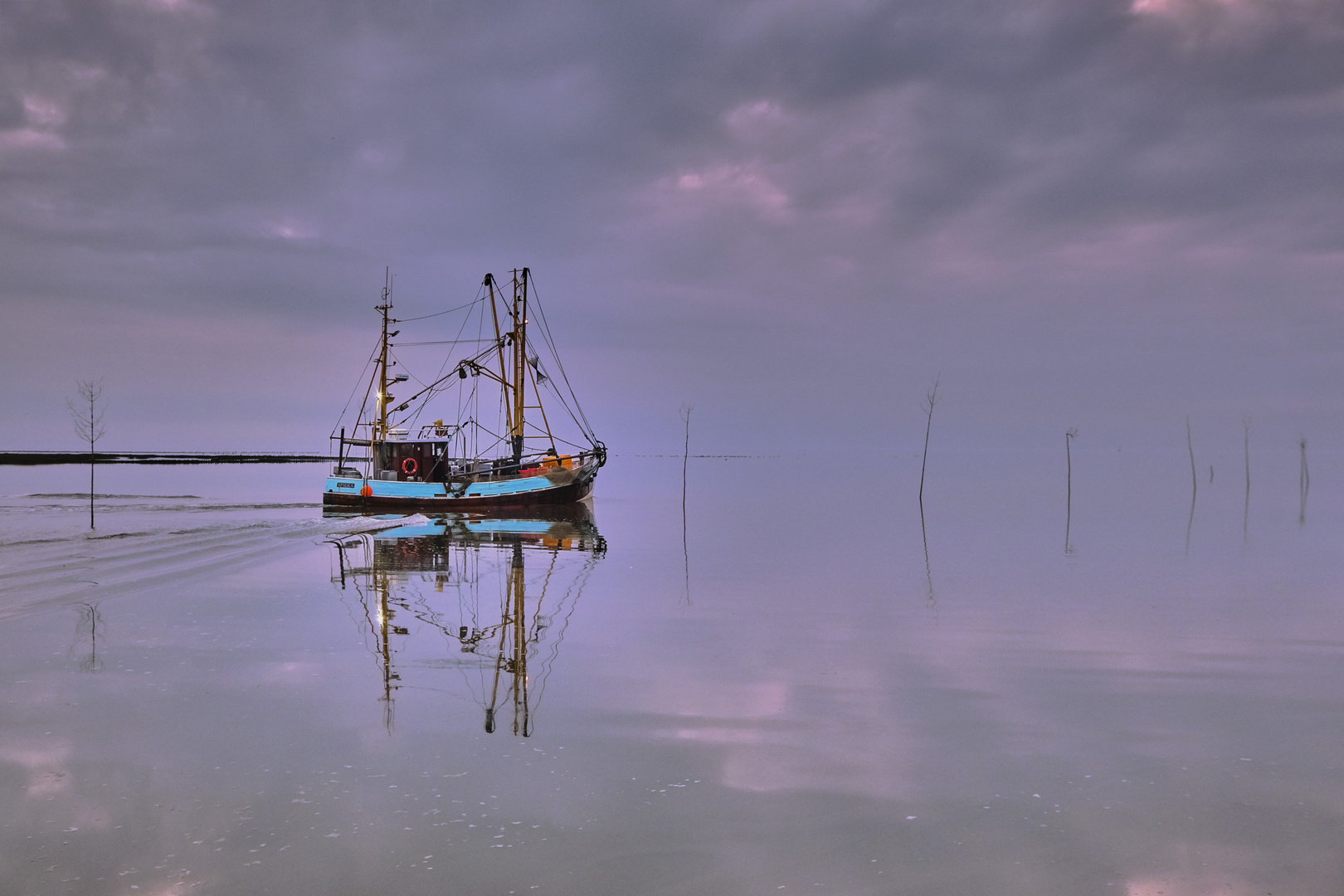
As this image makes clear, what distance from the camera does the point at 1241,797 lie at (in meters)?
7.18

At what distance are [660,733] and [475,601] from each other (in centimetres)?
920

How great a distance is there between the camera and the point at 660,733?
28.5ft

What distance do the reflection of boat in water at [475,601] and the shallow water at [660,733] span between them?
13 centimetres

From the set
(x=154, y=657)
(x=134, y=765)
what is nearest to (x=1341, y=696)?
(x=134, y=765)

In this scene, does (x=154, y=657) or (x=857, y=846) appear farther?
(x=154, y=657)

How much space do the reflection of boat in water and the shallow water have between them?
13 cm

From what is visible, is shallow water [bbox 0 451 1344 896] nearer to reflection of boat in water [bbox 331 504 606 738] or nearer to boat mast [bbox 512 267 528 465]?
reflection of boat in water [bbox 331 504 606 738]

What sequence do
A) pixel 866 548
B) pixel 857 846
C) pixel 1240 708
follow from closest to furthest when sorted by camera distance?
pixel 857 846, pixel 1240 708, pixel 866 548

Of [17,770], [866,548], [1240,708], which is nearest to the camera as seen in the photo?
[17,770]

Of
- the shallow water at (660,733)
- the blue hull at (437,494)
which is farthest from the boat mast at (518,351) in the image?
the shallow water at (660,733)

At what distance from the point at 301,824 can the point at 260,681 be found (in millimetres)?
4833

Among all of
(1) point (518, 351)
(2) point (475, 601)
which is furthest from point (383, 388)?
(2) point (475, 601)

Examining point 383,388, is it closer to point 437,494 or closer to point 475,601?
point 437,494

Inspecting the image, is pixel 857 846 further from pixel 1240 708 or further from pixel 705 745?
pixel 1240 708
